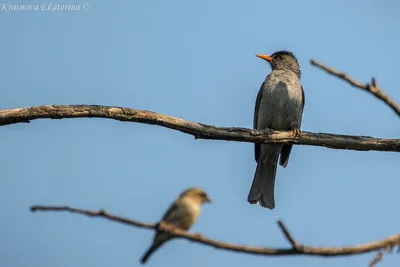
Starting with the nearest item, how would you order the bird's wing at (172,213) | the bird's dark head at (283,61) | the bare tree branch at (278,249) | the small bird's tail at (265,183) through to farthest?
1. the bare tree branch at (278,249)
2. the bird's wing at (172,213)
3. the small bird's tail at (265,183)
4. the bird's dark head at (283,61)

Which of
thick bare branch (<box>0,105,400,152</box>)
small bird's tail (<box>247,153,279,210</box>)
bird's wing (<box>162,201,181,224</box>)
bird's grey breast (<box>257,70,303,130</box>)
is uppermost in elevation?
bird's grey breast (<box>257,70,303,130</box>)

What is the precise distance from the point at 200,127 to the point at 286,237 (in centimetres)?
358

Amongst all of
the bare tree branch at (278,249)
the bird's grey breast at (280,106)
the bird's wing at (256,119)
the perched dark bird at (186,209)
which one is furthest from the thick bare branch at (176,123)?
the bare tree branch at (278,249)

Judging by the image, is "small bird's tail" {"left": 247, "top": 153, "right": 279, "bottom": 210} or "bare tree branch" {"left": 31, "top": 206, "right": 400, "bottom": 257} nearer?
"bare tree branch" {"left": 31, "top": 206, "right": 400, "bottom": 257}

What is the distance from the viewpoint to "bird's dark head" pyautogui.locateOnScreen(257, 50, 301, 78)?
34.3ft

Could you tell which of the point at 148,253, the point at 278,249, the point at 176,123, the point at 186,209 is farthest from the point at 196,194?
the point at 176,123

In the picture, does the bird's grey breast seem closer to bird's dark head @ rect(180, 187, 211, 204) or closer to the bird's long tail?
bird's dark head @ rect(180, 187, 211, 204)

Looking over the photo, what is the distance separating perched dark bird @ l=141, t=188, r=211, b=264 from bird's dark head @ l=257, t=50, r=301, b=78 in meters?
6.27

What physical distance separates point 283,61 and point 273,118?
1615mm

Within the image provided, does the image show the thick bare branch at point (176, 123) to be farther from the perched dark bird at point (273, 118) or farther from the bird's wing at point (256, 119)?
the bird's wing at point (256, 119)

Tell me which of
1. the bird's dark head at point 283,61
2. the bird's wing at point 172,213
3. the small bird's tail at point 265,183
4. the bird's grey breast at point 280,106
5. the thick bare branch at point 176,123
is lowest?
the small bird's tail at point 265,183

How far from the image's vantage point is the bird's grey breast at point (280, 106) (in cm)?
923

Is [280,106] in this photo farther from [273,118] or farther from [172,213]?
[172,213]

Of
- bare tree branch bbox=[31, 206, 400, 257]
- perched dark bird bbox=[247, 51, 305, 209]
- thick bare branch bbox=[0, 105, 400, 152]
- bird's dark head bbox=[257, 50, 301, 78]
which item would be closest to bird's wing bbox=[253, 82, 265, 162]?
perched dark bird bbox=[247, 51, 305, 209]
